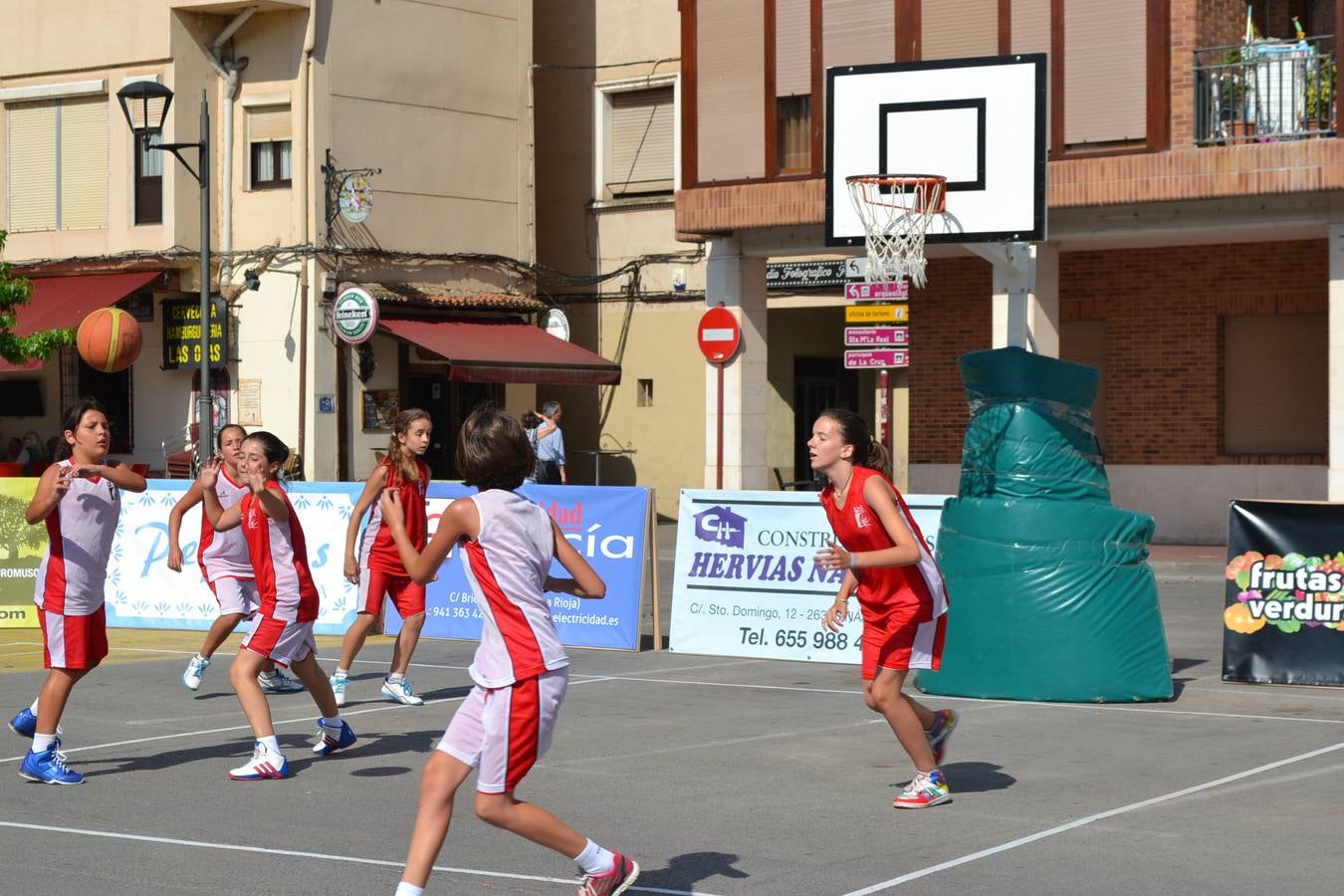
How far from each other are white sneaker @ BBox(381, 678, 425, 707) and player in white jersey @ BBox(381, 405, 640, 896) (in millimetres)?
5746

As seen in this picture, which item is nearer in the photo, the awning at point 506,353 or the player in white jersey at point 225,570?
the player in white jersey at point 225,570

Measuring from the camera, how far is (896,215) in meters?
21.8

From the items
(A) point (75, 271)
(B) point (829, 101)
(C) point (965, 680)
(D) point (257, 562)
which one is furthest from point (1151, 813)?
(A) point (75, 271)

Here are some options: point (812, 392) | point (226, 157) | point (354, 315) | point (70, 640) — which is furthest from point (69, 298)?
point (70, 640)

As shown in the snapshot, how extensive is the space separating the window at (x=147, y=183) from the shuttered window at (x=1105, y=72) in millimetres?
14503

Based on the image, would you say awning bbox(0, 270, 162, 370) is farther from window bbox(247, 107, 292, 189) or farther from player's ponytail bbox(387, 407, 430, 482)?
player's ponytail bbox(387, 407, 430, 482)

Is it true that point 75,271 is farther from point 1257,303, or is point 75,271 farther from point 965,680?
point 965,680

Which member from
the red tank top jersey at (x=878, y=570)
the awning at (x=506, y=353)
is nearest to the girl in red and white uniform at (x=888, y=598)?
the red tank top jersey at (x=878, y=570)

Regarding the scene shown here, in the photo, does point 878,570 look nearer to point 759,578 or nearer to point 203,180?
point 759,578

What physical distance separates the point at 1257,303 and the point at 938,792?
1938 cm

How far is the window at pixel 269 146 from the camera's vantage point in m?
30.1

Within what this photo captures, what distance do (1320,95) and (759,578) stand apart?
1210 cm

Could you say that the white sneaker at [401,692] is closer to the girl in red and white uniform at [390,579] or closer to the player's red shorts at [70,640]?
the girl in red and white uniform at [390,579]

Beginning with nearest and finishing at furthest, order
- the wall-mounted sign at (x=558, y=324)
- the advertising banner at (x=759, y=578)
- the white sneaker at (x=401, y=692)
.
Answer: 1. the white sneaker at (x=401, y=692)
2. the advertising banner at (x=759, y=578)
3. the wall-mounted sign at (x=558, y=324)
